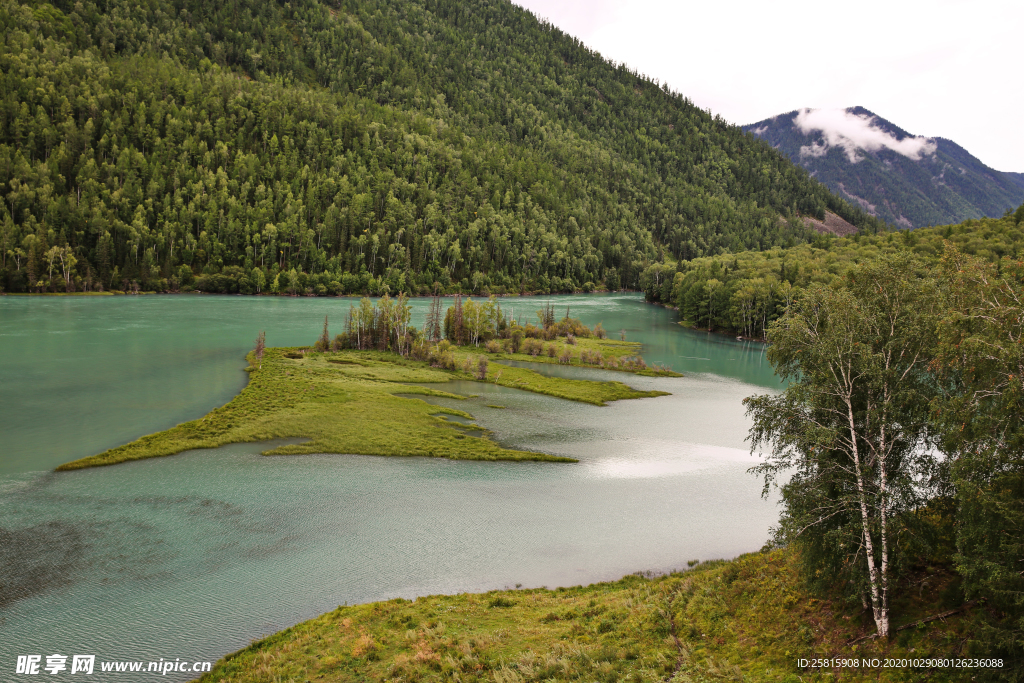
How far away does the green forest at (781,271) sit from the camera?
116 m

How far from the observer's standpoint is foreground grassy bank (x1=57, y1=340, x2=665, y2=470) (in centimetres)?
4800

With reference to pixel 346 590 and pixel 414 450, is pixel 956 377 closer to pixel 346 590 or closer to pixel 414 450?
pixel 346 590

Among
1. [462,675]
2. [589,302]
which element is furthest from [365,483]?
[589,302]

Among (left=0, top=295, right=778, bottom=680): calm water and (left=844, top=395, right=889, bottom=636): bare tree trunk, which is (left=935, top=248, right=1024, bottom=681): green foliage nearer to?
(left=844, top=395, right=889, bottom=636): bare tree trunk

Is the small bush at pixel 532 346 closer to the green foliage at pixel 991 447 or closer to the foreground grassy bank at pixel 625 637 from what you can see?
the foreground grassy bank at pixel 625 637

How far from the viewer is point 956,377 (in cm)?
1875

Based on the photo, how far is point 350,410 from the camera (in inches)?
2328

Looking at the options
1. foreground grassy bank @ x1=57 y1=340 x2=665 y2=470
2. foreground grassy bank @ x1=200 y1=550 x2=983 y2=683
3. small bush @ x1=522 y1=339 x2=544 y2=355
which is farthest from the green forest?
foreground grassy bank @ x1=200 y1=550 x2=983 y2=683

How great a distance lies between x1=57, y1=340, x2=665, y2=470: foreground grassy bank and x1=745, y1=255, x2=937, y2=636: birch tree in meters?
29.5

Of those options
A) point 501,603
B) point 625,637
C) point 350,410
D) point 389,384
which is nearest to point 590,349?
point 389,384

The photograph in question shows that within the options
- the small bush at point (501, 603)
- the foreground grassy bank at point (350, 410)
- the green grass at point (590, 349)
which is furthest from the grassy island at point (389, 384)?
the small bush at point (501, 603)

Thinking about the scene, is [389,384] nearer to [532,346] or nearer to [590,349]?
[532,346]

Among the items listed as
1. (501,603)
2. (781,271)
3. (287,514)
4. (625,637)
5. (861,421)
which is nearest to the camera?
(861,421)

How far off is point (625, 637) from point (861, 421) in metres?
11.6
